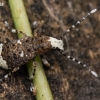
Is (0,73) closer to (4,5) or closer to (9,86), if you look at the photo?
(9,86)

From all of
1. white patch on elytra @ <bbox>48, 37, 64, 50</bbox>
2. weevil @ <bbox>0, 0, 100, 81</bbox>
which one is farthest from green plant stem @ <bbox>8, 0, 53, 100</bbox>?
white patch on elytra @ <bbox>48, 37, 64, 50</bbox>

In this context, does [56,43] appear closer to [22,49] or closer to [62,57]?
[62,57]

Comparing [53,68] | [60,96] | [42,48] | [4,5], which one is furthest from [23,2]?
[60,96]

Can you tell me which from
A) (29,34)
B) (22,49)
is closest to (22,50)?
(22,49)

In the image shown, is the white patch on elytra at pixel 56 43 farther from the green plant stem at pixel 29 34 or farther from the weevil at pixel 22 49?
the green plant stem at pixel 29 34

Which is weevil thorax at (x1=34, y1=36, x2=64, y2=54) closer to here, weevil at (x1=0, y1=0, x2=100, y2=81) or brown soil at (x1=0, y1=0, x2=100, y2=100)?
weevil at (x1=0, y1=0, x2=100, y2=81)

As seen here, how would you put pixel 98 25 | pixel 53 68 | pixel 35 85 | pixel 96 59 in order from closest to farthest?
pixel 35 85 < pixel 53 68 < pixel 96 59 < pixel 98 25

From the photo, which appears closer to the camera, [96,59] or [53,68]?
[53,68]
